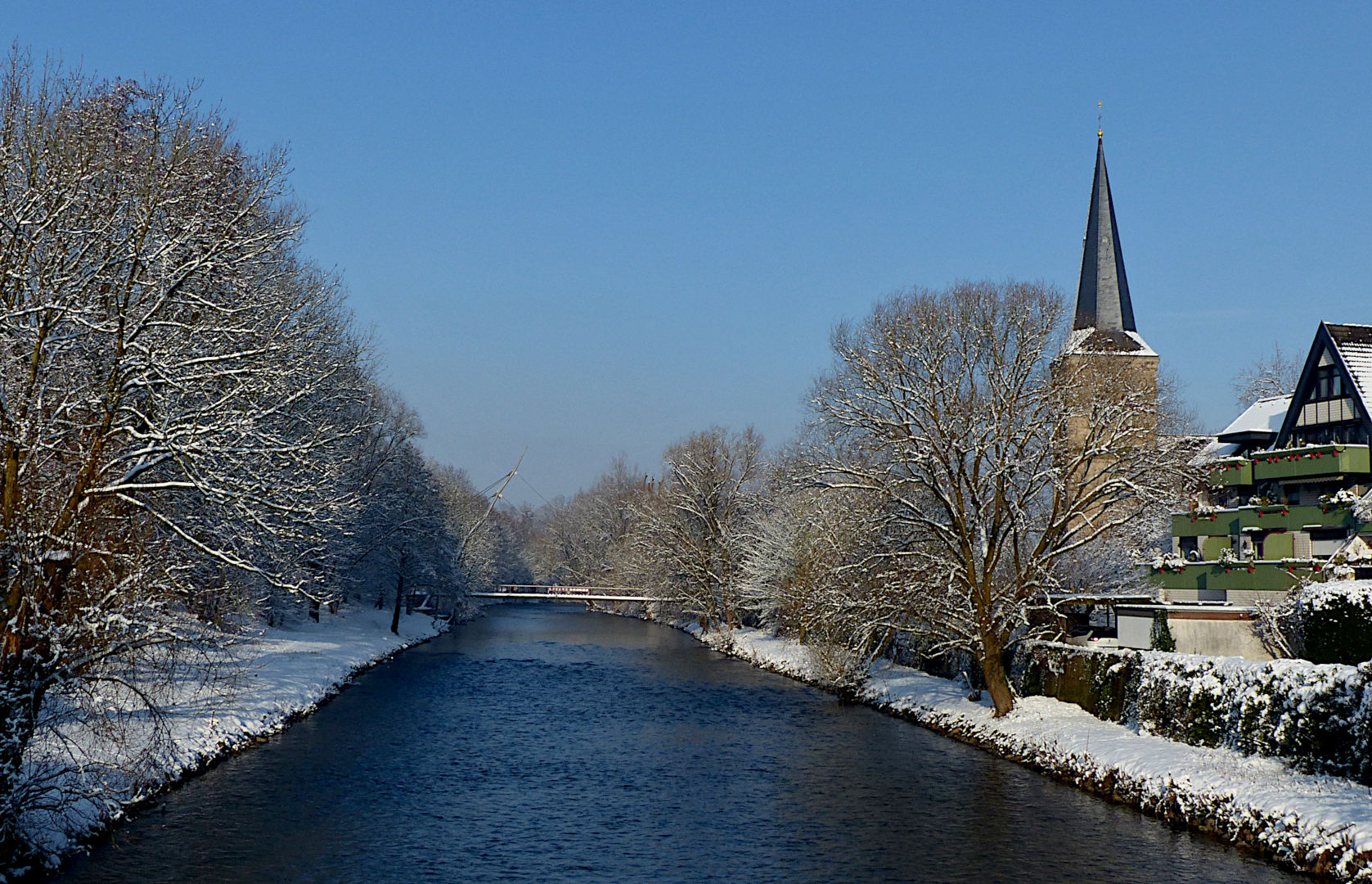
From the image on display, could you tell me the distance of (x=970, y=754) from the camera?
94.3ft

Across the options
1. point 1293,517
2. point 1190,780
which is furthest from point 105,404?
point 1293,517

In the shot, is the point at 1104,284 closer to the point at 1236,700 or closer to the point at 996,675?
the point at 996,675

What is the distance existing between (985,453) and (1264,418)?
2446 centimetres

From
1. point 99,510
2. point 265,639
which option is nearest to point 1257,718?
point 99,510

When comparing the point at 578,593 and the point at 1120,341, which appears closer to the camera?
the point at 1120,341

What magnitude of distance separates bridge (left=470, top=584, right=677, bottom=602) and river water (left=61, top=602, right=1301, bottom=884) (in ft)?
151

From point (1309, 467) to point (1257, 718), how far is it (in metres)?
20.4

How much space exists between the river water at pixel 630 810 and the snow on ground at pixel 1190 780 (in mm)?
567

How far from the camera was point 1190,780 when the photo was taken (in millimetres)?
21312

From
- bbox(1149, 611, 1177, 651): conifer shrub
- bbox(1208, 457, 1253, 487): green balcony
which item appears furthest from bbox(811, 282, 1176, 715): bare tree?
bbox(1208, 457, 1253, 487): green balcony

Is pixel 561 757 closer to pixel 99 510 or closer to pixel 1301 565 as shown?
pixel 99 510

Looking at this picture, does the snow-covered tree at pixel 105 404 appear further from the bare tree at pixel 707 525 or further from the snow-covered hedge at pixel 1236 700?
the bare tree at pixel 707 525

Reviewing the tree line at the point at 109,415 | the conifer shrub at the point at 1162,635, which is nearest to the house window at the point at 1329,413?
the conifer shrub at the point at 1162,635

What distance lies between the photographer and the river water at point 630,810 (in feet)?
58.7
